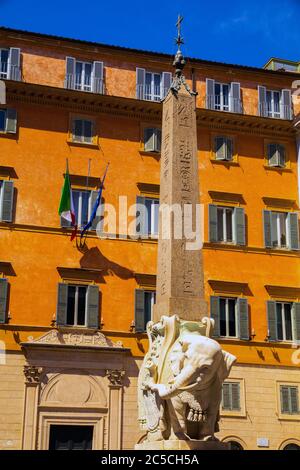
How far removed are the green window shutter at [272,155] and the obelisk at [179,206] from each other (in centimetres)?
1227

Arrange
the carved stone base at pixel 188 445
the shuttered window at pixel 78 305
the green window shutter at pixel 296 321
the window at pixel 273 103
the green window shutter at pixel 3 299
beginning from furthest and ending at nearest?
the window at pixel 273 103 < the green window shutter at pixel 296 321 < the shuttered window at pixel 78 305 < the green window shutter at pixel 3 299 < the carved stone base at pixel 188 445

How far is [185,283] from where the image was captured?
11.2 m

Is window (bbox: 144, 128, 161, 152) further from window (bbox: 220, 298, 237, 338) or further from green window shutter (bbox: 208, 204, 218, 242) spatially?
window (bbox: 220, 298, 237, 338)

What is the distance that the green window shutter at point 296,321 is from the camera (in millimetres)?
22766

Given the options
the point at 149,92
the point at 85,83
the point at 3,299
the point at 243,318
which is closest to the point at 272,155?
the point at 149,92

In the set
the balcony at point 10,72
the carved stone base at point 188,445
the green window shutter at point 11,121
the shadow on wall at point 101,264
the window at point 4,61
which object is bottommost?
the carved stone base at point 188,445

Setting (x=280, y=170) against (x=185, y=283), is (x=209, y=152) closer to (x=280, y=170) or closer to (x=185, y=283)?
(x=280, y=170)

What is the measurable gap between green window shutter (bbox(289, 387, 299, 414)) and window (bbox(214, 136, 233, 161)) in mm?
7699

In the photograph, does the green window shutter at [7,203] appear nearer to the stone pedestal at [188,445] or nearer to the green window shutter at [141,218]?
the green window shutter at [141,218]

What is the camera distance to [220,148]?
24391mm

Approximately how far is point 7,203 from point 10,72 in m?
4.41

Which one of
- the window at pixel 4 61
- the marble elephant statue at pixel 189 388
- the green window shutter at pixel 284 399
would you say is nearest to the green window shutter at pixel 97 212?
the window at pixel 4 61

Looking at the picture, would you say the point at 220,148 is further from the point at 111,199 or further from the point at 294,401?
the point at 294,401
